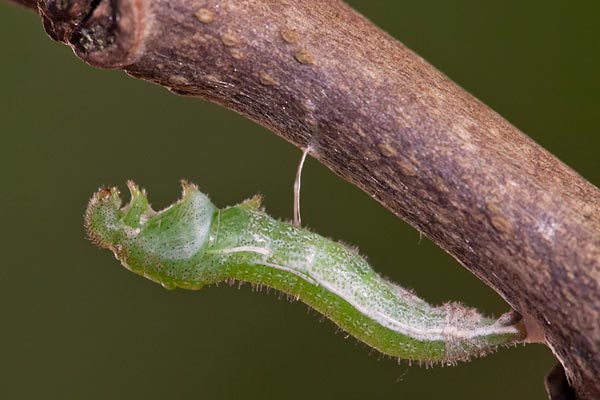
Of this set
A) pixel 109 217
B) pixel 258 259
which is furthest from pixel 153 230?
pixel 258 259

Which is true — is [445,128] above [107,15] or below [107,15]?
above

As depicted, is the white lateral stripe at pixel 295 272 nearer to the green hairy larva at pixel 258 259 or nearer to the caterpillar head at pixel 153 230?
the green hairy larva at pixel 258 259

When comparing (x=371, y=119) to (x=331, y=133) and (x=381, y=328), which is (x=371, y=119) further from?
(x=381, y=328)

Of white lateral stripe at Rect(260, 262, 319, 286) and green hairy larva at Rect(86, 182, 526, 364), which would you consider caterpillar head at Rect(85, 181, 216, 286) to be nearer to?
green hairy larva at Rect(86, 182, 526, 364)

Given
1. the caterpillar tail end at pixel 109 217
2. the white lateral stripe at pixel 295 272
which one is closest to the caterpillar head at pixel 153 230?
the caterpillar tail end at pixel 109 217

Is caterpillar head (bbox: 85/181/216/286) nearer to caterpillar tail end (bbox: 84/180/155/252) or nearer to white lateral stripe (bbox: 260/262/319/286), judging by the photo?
caterpillar tail end (bbox: 84/180/155/252)

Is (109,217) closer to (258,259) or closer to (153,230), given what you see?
(153,230)

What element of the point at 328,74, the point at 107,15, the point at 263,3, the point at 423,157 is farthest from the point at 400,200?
the point at 107,15

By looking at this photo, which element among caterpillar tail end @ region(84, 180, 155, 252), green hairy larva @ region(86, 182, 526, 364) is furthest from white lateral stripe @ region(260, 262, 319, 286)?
caterpillar tail end @ region(84, 180, 155, 252)

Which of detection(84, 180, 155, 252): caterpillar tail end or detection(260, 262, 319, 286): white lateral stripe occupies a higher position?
detection(260, 262, 319, 286): white lateral stripe
